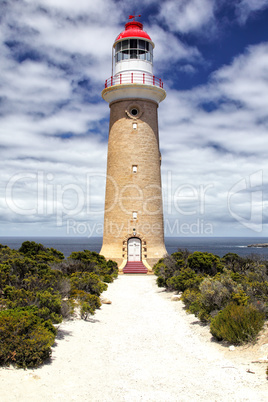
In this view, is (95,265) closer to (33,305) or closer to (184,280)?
(184,280)

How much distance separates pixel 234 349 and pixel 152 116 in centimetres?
1957

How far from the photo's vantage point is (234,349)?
840 cm

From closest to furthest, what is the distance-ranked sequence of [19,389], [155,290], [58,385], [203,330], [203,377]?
[19,389]
[58,385]
[203,377]
[203,330]
[155,290]

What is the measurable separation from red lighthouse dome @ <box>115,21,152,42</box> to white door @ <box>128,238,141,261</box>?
524 inches

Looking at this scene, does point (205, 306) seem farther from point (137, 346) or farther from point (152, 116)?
point (152, 116)

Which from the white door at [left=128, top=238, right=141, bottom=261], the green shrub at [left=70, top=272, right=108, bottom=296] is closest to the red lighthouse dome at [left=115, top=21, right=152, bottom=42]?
the white door at [left=128, top=238, right=141, bottom=261]

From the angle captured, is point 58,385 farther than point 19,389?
Yes

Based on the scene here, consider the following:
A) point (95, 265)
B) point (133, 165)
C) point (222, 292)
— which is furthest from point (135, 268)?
point (222, 292)

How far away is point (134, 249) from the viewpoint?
25016 millimetres

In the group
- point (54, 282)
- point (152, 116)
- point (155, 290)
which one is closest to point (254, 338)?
point (54, 282)

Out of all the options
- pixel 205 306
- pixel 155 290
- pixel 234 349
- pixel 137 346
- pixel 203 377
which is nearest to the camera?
pixel 203 377

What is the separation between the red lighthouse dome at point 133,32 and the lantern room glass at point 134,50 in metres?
0.29

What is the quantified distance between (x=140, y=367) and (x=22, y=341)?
2.42 metres

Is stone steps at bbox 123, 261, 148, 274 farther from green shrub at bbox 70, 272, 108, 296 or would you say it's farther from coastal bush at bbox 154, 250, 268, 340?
green shrub at bbox 70, 272, 108, 296
